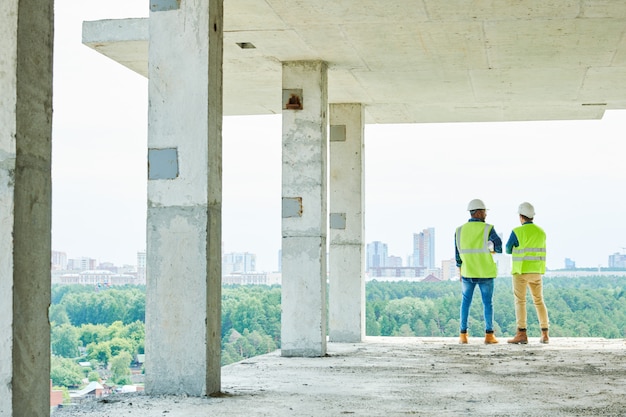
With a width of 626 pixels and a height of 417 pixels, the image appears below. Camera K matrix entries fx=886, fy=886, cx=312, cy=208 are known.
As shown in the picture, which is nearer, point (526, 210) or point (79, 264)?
point (526, 210)

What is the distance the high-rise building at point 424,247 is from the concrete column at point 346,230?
19593 mm

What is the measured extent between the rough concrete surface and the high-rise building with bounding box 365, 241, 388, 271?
2717 cm

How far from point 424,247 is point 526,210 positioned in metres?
23.5

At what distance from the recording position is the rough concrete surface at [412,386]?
7.18m

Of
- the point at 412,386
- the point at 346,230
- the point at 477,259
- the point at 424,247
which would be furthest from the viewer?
the point at 424,247

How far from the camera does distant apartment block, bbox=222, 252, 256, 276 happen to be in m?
36.6

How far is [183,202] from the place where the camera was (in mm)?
8070

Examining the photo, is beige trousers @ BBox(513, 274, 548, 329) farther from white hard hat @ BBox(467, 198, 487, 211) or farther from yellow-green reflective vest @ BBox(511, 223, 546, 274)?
white hard hat @ BBox(467, 198, 487, 211)

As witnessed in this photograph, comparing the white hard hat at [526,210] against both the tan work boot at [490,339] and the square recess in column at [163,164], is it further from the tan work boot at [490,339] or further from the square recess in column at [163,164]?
the square recess in column at [163,164]

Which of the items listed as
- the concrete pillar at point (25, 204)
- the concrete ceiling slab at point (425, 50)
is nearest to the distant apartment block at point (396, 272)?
the concrete ceiling slab at point (425, 50)

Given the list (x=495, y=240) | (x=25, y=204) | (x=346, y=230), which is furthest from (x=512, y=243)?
(x=25, y=204)

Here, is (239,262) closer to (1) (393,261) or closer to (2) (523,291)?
(1) (393,261)

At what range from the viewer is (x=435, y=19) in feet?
34.0

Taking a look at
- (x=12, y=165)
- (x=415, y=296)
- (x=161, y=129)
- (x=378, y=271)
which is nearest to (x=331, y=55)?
(x=161, y=129)
